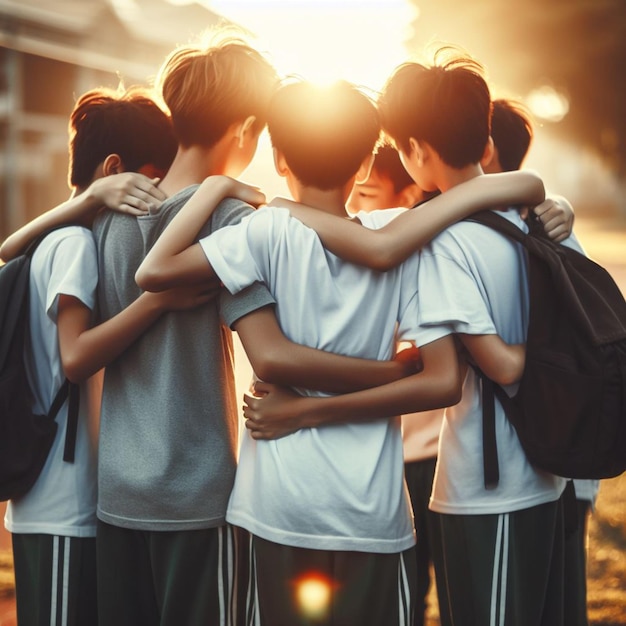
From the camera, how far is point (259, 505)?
2.14 meters

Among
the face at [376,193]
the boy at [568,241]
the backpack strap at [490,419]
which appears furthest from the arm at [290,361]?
the face at [376,193]

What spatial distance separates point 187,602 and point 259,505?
34 cm

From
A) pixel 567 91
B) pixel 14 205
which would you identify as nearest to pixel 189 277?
pixel 14 205

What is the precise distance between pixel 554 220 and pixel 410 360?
56 cm

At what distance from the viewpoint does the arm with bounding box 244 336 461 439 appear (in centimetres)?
216

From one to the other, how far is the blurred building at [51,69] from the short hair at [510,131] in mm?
13742

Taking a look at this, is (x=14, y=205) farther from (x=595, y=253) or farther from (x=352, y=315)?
(x=352, y=315)

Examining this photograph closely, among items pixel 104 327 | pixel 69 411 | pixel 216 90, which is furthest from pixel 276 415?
pixel 216 90

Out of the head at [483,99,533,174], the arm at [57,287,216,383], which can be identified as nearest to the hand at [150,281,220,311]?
the arm at [57,287,216,383]

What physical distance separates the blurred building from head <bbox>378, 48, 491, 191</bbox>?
14218 millimetres

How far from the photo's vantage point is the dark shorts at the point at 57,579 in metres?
2.37

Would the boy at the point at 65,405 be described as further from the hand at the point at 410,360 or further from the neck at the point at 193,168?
the hand at the point at 410,360

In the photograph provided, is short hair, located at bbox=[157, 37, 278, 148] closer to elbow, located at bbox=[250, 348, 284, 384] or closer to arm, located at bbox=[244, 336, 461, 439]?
elbow, located at bbox=[250, 348, 284, 384]

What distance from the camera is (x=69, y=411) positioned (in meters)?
2.40
